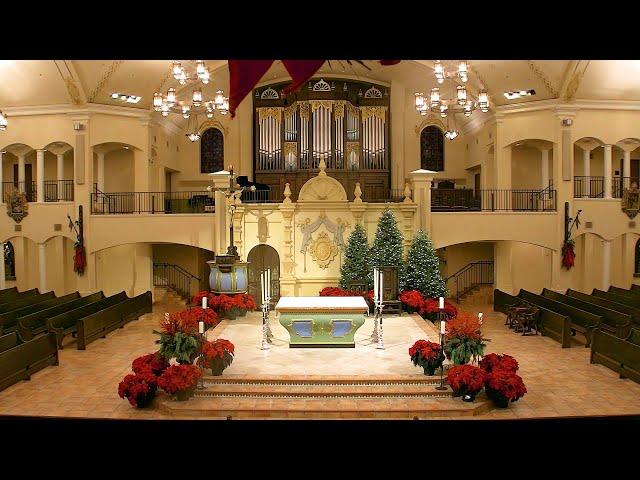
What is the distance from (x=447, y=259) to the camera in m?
23.7

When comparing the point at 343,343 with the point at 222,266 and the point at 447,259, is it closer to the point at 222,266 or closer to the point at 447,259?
the point at 222,266

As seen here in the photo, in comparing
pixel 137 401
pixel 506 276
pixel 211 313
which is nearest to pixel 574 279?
pixel 506 276

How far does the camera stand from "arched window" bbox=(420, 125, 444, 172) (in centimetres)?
2514

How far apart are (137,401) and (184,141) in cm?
1650

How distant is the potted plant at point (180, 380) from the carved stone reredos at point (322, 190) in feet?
32.8

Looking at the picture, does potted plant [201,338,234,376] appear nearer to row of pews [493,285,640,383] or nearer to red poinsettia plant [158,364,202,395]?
red poinsettia plant [158,364,202,395]

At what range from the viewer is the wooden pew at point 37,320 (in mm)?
13821

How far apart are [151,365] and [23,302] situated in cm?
852

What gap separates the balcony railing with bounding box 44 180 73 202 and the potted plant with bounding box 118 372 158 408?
13.7 meters

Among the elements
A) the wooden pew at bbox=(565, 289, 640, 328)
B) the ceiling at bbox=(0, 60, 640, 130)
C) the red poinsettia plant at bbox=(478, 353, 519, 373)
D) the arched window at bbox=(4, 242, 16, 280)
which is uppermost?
the ceiling at bbox=(0, 60, 640, 130)

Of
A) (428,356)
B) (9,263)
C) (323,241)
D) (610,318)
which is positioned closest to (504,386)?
(428,356)

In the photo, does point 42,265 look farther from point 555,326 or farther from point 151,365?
point 555,326

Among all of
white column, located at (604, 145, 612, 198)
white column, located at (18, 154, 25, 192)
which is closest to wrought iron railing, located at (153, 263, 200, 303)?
white column, located at (18, 154, 25, 192)

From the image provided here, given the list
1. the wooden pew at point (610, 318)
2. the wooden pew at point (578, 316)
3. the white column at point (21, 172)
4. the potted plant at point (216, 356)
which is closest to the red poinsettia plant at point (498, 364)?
the potted plant at point (216, 356)
